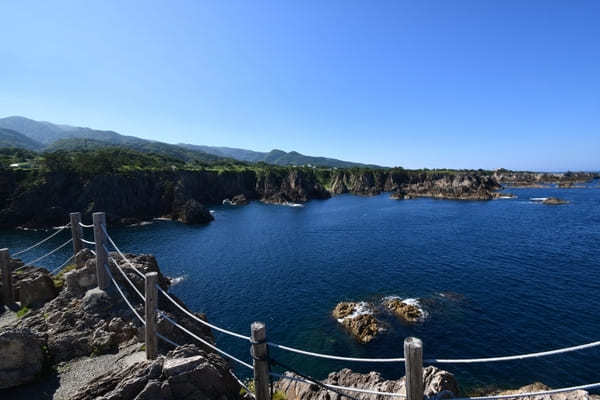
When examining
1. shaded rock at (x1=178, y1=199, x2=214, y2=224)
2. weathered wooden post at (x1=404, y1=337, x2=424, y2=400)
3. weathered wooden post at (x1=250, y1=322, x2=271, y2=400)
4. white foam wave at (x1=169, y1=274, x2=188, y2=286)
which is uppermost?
weathered wooden post at (x1=404, y1=337, x2=424, y2=400)

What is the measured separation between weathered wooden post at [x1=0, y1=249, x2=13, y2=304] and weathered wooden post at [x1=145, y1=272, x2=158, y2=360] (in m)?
10.1

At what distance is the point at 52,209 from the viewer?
66250 millimetres

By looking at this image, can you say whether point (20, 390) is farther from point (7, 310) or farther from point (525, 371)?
point (525, 371)

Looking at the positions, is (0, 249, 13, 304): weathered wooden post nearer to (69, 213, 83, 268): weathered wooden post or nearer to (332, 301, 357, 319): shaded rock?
(69, 213, 83, 268): weathered wooden post

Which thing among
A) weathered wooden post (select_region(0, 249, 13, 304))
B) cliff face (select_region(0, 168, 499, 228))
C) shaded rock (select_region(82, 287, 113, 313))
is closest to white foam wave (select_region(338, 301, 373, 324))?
shaded rock (select_region(82, 287, 113, 313))

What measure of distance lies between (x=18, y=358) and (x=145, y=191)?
81.6 meters

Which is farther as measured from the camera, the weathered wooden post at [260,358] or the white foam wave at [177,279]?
the white foam wave at [177,279]

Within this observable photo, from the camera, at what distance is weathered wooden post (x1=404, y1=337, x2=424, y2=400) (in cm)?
519

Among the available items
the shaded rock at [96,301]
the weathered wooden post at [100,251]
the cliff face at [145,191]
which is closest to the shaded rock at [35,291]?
the shaded rock at [96,301]

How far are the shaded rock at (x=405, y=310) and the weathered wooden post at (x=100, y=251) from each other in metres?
22.3

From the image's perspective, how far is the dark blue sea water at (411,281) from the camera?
2109 centimetres

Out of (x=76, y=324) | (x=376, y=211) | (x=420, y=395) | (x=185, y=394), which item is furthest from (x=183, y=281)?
(x=376, y=211)

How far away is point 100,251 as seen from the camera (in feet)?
41.0

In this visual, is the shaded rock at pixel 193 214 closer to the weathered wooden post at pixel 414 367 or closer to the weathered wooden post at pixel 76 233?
the weathered wooden post at pixel 76 233
